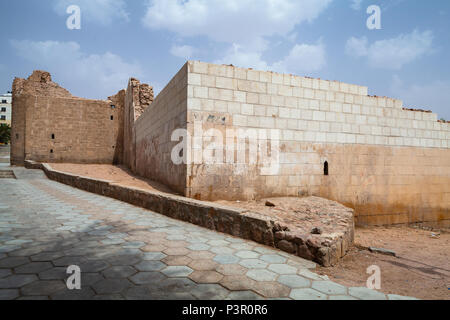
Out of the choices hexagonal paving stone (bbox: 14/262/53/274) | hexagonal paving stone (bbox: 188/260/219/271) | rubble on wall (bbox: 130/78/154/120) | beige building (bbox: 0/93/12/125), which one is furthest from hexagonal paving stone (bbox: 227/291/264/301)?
beige building (bbox: 0/93/12/125)

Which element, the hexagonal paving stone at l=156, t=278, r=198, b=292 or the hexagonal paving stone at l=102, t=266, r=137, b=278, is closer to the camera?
the hexagonal paving stone at l=156, t=278, r=198, b=292

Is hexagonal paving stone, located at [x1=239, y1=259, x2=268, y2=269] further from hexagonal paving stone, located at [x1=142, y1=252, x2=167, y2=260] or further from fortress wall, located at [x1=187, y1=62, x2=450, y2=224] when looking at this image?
fortress wall, located at [x1=187, y1=62, x2=450, y2=224]

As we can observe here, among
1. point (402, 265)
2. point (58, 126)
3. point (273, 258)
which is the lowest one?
point (402, 265)

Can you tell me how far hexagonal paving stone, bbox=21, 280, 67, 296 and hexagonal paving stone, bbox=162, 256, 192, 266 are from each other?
2.93ft

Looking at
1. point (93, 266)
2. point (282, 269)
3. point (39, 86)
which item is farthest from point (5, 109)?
point (282, 269)

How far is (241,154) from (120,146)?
15957mm

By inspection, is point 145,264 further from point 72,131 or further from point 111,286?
point 72,131

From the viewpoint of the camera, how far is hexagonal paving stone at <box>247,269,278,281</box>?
7.10ft

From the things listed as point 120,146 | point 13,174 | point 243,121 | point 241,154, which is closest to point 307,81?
point 243,121

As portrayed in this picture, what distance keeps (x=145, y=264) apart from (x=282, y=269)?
1.41 m

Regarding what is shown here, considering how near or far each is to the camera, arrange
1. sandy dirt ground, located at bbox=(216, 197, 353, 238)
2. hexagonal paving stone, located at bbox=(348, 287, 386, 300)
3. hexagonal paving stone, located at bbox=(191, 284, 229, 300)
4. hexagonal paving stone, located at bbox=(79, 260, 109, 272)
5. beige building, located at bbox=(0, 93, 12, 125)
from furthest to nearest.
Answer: beige building, located at bbox=(0, 93, 12, 125) < sandy dirt ground, located at bbox=(216, 197, 353, 238) < hexagonal paving stone, located at bbox=(79, 260, 109, 272) < hexagonal paving stone, located at bbox=(348, 287, 386, 300) < hexagonal paving stone, located at bbox=(191, 284, 229, 300)

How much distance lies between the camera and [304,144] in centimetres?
592

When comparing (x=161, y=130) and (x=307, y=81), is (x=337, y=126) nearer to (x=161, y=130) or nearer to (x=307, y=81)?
(x=307, y=81)

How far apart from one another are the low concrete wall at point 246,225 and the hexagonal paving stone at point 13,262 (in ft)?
7.52
